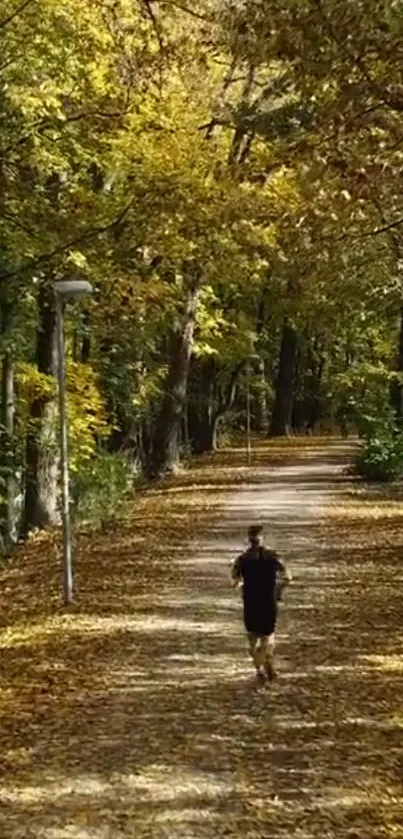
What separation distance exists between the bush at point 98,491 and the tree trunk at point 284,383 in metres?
27.5

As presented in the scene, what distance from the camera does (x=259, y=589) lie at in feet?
35.8

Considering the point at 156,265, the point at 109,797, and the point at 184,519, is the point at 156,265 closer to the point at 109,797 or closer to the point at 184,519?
the point at 184,519

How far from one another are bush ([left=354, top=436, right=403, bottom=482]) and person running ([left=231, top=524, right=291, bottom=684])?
63.5ft

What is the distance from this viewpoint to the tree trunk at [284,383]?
169 feet

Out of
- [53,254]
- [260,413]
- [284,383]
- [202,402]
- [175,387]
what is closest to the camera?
[53,254]

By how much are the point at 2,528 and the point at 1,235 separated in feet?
23.1

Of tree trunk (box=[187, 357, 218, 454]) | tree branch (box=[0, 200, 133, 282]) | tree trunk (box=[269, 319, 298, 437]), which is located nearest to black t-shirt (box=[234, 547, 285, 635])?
tree branch (box=[0, 200, 133, 282])

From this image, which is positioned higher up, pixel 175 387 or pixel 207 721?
pixel 175 387

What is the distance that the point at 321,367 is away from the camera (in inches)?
2506

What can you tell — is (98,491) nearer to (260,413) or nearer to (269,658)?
(269,658)

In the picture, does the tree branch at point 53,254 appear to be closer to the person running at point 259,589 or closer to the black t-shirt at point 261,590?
the person running at point 259,589

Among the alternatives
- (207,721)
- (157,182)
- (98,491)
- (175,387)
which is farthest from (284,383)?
(207,721)

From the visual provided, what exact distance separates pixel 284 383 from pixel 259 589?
40512 mm

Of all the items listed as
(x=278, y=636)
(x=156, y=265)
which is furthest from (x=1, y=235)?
(x=278, y=636)
